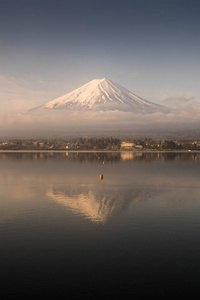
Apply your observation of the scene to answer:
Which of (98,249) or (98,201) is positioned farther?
(98,201)

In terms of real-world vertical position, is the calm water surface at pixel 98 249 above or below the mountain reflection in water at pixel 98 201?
above

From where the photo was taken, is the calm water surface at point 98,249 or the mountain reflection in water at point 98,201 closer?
the calm water surface at point 98,249

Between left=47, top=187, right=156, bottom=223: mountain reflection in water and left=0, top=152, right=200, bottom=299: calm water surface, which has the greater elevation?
left=0, top=152, right=200, bottom=299: calm water surface

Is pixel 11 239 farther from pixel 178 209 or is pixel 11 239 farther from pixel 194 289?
pixel 178 209

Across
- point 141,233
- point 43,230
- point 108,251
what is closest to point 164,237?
point 141,233

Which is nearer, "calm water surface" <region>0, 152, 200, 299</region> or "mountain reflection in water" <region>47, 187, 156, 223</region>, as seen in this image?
"calm water surface" <region>0, 152, 200, 299</region>

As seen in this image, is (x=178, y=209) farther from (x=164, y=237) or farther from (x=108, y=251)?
(x=108, y=251)

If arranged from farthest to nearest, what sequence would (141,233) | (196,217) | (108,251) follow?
1. (196,217)
2. (141,233)
3. (108,251)

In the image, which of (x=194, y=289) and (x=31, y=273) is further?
(x=31, y=273)

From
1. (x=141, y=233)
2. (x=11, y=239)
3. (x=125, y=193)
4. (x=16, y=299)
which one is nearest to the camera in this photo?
(x=16, y=299)

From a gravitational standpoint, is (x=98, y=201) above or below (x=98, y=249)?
below
